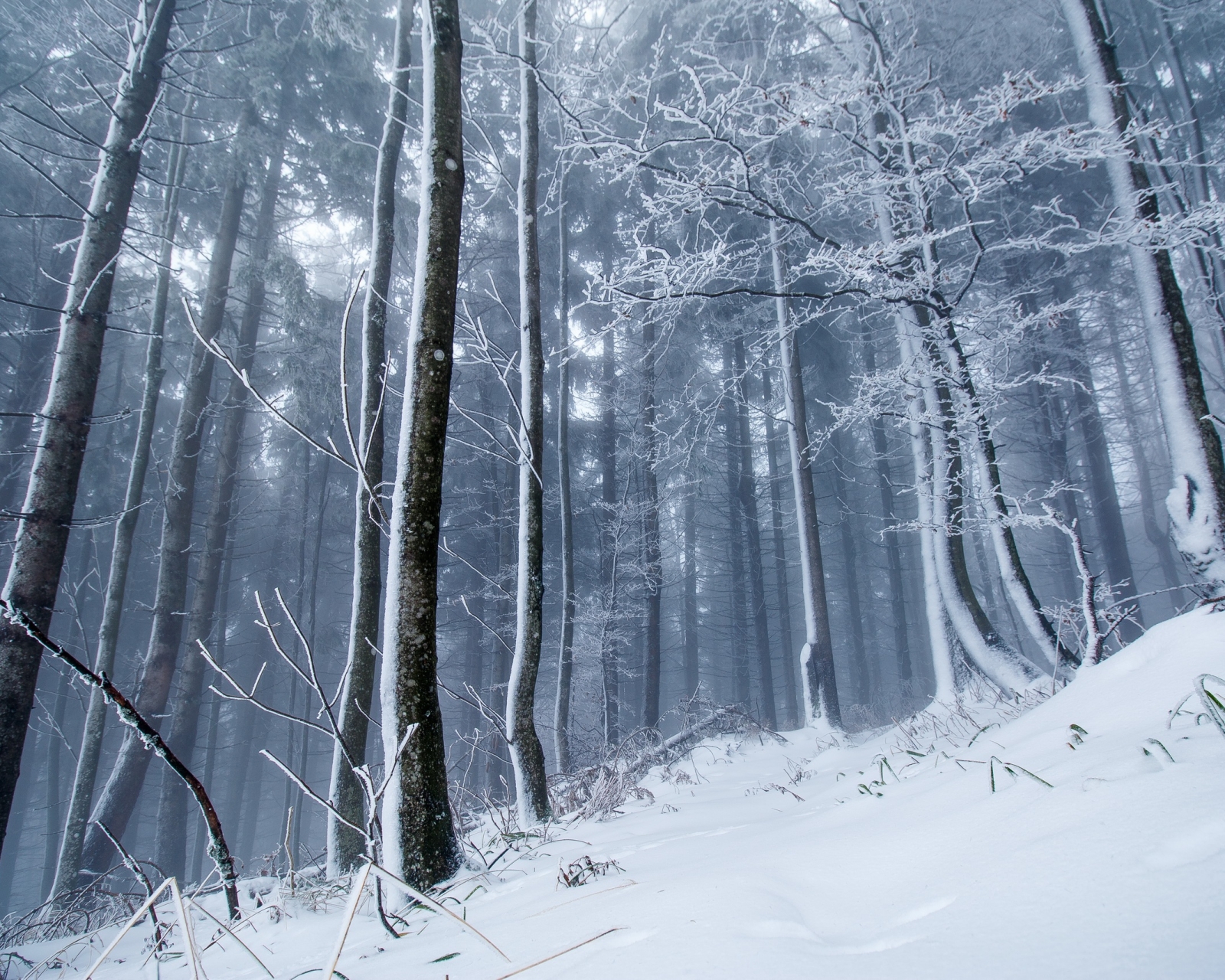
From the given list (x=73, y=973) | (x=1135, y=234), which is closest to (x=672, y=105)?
(x=1135, y=234)

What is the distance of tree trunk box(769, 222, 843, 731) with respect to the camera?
817cm

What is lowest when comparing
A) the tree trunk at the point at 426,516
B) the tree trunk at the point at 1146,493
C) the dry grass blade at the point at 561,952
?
the dry grass blade at the point at 561,952

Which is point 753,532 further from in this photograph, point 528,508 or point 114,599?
point 114,599

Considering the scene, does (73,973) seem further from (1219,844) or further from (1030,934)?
(1219,844)

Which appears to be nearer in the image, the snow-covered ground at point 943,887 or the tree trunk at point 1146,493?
the snow-covered ground at point 943,887

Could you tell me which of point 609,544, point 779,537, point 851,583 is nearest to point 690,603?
point 779,537

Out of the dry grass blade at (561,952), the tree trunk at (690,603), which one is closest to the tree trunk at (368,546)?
the dry grass blade at (561,952)

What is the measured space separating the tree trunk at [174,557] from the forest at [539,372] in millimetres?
70

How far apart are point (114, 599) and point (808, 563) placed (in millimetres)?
9814

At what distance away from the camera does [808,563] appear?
29.2 feet

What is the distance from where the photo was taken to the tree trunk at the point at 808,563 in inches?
322

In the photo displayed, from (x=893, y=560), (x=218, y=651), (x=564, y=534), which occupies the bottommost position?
(x=218, y=651)

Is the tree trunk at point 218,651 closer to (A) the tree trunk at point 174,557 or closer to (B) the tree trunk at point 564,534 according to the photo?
(A) the tree trunk at point 174,557

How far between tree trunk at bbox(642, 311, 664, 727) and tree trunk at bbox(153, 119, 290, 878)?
835 centimetres
